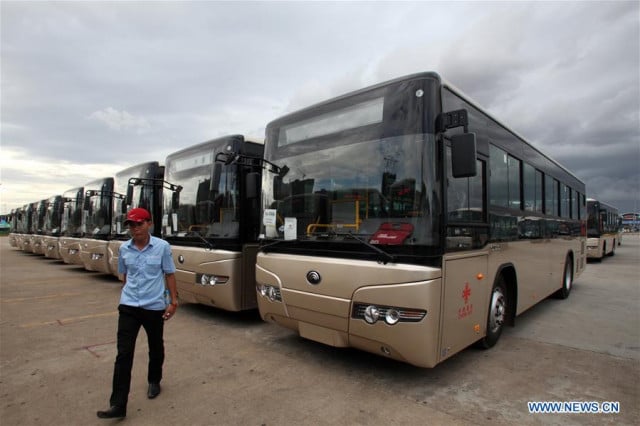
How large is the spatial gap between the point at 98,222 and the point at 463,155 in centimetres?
1075

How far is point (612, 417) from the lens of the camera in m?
3.33

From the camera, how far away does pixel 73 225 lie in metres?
13.0

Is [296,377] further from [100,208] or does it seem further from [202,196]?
[100,208]

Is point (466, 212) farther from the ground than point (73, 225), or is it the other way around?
point (466, 212)

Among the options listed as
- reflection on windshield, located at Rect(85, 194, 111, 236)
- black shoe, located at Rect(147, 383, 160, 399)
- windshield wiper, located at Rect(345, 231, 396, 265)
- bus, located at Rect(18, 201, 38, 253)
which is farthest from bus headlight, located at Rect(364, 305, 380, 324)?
bus, located at Rect(18, 201, 38, 253)

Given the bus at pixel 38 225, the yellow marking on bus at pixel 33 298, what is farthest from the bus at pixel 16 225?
the yellow marking on bus at pixel 33 298

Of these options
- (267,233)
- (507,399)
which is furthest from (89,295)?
(507,399)

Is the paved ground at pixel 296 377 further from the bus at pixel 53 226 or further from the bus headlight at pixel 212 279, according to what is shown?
the bus at pixel 53 226

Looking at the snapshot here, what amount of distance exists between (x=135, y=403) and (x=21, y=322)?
4.41 meters

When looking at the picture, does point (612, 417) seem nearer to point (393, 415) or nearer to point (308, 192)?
point (393, 415)

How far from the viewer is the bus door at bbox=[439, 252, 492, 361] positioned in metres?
3.60

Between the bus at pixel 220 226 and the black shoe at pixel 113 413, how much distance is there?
8.68 ft

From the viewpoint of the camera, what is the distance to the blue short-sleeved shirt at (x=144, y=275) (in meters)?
3.35

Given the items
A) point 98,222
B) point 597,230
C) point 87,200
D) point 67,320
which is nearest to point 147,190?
point 67,320
